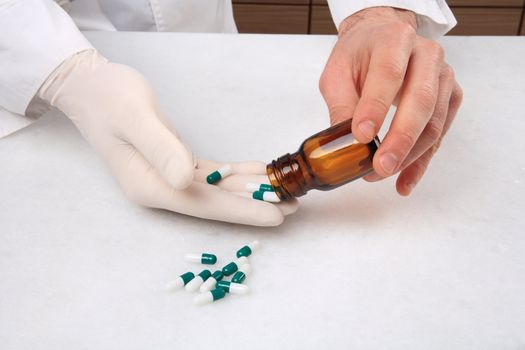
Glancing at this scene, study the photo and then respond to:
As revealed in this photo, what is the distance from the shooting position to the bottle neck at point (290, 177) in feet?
2.83

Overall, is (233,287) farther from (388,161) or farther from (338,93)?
(338,93)

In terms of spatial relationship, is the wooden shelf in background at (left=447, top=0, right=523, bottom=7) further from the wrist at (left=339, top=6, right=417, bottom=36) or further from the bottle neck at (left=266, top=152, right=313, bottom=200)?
the bottle neck at (left=266, top=152, right=313, bottom=200)

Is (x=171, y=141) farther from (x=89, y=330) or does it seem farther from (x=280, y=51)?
(x=280, y=51)

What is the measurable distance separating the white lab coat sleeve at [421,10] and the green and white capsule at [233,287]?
2.39 ft

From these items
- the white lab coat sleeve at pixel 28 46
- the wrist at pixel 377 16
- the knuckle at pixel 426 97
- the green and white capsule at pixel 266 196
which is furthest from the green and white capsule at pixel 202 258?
the wrist at pixel 377 16

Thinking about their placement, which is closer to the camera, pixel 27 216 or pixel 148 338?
pixel 148 338

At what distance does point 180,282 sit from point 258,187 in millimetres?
207

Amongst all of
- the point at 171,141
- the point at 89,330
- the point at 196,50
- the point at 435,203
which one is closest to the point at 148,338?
the point at 89,330

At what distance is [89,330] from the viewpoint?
76 centimetres

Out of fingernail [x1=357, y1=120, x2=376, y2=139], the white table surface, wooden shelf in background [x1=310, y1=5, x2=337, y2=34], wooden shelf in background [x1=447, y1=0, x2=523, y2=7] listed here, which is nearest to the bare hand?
fingernail [x1=357, y1=120, x2=376, y2=139]

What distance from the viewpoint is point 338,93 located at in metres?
0.98

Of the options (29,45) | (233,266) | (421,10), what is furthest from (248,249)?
(421,10)

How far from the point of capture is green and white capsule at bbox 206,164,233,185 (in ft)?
3.19

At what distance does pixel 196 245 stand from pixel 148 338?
0.19m
